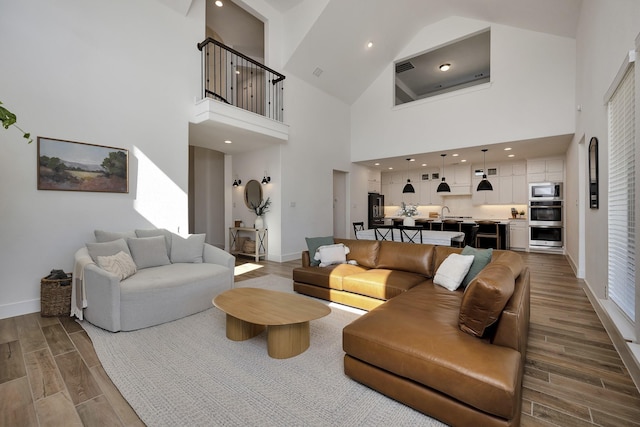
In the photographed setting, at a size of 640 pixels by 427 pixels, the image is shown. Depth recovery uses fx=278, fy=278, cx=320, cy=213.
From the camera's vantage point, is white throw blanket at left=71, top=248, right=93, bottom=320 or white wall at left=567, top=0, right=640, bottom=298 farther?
white throw blanket at left=71, top=248, right=93, bottom=320

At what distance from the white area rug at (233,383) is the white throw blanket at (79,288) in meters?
0.40

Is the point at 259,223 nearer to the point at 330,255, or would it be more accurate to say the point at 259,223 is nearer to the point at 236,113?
the point at 236,113

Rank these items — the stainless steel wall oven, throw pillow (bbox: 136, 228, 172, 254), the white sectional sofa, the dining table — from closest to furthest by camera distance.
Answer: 1. the white sectional sofa
2. throw pillow (bbox: 136, 228, 172, 254)
3. the dining table
4. the stainless steel wall oven

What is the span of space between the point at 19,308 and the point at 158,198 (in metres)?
1.98

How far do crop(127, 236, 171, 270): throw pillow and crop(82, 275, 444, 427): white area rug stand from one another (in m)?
0.93

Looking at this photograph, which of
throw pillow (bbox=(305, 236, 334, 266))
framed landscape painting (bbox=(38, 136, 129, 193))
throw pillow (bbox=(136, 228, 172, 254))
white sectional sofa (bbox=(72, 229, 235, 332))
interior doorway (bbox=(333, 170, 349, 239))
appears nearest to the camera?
white sectional sofa (bbox=(72, 229, 235, 332))

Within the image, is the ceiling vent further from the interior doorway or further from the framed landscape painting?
the framed landscape painting

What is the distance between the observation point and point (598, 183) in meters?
3.36

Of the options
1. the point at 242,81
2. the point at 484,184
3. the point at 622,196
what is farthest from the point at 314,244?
the point at 242,81

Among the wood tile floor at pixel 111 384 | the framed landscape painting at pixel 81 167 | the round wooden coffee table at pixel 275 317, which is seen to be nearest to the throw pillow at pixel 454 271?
the wood tile floor at pixel 111 384

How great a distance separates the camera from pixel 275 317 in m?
2.27

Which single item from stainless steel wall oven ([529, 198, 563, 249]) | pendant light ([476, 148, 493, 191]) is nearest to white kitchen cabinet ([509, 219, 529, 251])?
stainless steel wall oven ([529, 198, 563, 249])

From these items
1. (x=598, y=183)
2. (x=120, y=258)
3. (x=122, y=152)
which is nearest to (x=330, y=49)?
(x=122, y=152)

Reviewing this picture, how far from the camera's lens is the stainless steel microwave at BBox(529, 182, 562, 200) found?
716cm
